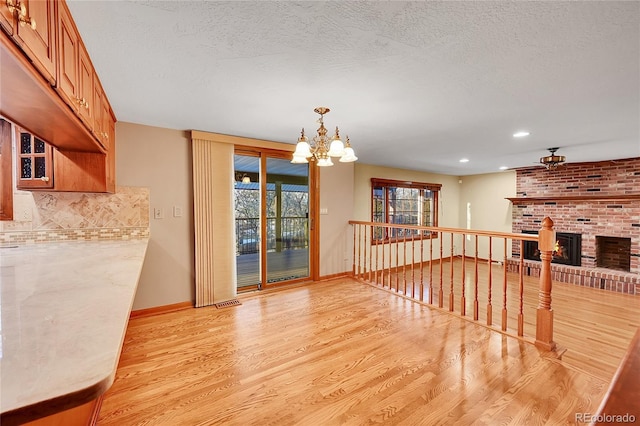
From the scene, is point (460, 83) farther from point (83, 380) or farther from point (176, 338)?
point (176, 338)

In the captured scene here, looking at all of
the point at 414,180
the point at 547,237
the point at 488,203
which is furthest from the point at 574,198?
the point at 547,237

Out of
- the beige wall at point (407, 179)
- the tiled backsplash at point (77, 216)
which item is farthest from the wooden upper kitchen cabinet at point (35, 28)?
the beige wall at point (407, 179)

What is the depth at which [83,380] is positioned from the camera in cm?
55

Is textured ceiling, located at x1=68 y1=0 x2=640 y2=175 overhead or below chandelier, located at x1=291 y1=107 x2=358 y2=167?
overhead

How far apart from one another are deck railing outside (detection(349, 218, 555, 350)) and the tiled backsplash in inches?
122

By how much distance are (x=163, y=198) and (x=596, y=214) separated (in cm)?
711

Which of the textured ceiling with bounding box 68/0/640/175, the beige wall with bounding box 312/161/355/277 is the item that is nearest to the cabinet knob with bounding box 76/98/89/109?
the textured ceiling with bounding box 68/0/640/175

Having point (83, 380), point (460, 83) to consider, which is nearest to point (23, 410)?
point (83, 380)

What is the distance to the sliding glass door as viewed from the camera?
12.7 feet

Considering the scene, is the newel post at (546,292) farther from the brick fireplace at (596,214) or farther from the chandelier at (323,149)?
the brick fireplace at (596,214)

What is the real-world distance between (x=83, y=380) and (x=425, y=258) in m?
6.58

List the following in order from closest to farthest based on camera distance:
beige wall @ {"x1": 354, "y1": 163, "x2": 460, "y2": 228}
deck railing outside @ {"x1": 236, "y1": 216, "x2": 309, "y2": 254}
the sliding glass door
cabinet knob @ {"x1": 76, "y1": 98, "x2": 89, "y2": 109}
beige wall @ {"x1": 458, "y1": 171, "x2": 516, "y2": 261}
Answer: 1. cabinet knob @ {"x1": 76, "y1": 98, "x2": 89, "y2": 109}
2. the sliding glass door
3. deck railing outside @ {"x1": 236, "y1": 216, "x2": 309, "y2": 254}
4. beige wall @ {"x1": 354, "y1": 163, "x2": 460, "y2": 228}
5. beige wall @ {"x1": 458, "y1": 171, "x2": 516, "y2": 261}

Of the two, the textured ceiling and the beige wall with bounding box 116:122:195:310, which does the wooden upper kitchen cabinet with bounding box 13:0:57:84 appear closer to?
the textured ceiling

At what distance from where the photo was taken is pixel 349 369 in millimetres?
2064
